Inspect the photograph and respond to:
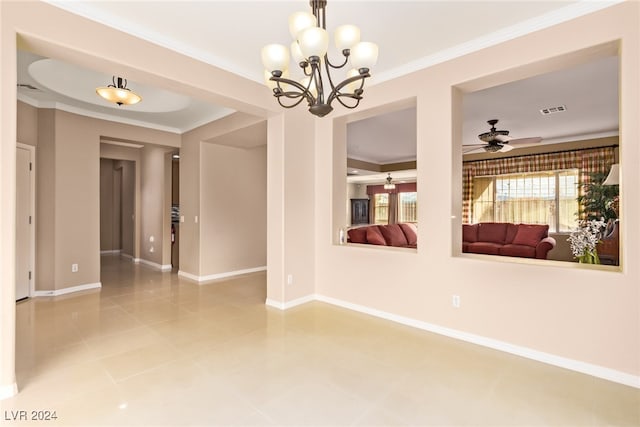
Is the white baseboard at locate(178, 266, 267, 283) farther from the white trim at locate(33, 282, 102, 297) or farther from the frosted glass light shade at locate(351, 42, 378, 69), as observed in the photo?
the frosted glass light shade at locate(351, 42, 378, 69)

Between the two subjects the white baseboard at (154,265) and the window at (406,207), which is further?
the window at (406,207)

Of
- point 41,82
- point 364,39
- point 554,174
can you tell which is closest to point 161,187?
point 41,82

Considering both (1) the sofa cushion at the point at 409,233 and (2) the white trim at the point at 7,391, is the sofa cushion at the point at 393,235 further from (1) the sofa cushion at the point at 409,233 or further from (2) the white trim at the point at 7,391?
(2) the white trim at the point at 7,391

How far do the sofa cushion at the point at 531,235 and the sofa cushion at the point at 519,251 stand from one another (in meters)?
0.14

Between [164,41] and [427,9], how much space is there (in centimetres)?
221

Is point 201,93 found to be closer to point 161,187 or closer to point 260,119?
point 260,119

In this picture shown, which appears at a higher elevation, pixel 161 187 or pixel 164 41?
pixel 164 41

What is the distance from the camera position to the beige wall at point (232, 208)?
5.49 metres

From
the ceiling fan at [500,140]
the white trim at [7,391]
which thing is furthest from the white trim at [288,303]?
the ceiling fan at [500,140]

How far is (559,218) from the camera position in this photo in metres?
6.96

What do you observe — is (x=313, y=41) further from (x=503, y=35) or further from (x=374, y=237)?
(x=374, y=237)

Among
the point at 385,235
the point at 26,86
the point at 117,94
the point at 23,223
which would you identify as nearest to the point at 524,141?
the point at 385,235

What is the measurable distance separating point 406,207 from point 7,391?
36.1 ft

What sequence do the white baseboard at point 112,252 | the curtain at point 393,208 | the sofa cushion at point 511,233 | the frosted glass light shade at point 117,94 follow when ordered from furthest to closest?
the curtain at point 393,208 < the white baseboard at point 112,252 < the sofa cushion at point 511,233 < the frosted glass light shade at point 117,94
